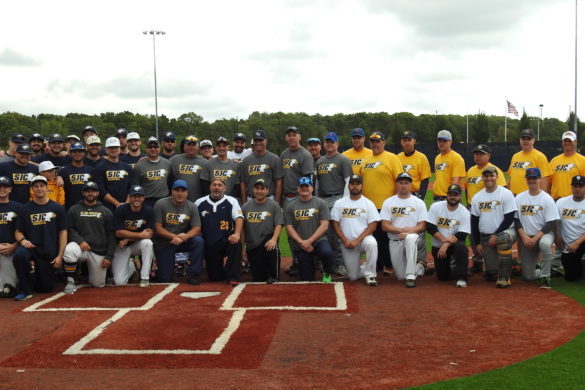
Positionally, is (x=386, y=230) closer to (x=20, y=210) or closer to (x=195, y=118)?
(x=20, y=210)

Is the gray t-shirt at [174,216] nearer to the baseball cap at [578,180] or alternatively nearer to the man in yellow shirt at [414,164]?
the man in yellow shirt at [414,164]

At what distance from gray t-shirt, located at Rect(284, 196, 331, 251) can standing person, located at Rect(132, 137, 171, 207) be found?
80.6 inches

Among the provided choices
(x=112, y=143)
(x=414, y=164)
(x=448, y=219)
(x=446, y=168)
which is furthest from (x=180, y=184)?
(x=446, y=168)

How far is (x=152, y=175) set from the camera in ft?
28.8

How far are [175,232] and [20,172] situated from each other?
242 cm

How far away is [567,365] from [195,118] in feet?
211

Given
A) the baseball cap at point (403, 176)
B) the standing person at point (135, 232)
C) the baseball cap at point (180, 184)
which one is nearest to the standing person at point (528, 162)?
the baseball cap at point (403, 176)

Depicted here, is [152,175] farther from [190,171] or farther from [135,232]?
[135,232]

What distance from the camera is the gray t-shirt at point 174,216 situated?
8398mm

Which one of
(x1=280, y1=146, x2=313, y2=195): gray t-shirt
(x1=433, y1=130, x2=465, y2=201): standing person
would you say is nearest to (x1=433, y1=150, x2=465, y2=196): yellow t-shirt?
(x1=433, y1=130, x2=465, y2=201): standing person

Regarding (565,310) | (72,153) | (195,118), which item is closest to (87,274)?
(72,153)

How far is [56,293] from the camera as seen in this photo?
7.89 m

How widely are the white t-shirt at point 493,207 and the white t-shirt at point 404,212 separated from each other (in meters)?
0.80

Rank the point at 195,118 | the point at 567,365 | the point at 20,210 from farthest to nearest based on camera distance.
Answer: the point at 195,118 < the point at 20,210 < the point at 567,365
